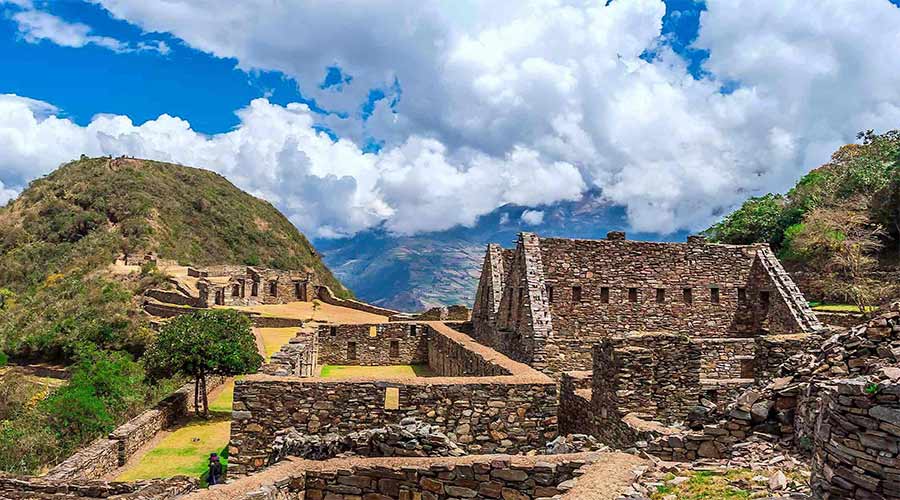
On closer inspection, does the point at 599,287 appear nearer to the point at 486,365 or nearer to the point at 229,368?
the point at 486,365

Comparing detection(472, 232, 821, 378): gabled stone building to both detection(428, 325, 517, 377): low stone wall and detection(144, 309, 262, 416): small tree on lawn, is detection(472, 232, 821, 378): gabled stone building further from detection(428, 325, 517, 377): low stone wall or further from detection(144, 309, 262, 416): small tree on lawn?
detection(144, 309, 262, 416): small tree on lawn

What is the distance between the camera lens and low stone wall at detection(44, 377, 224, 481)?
12.8 metres

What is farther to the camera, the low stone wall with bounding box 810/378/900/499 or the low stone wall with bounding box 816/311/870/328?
the low stone wall with bounding box 816/311/870/328

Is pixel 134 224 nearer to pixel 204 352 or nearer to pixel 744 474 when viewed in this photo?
pixel 204 352

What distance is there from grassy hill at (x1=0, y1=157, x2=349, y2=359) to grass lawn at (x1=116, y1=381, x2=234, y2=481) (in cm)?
3117

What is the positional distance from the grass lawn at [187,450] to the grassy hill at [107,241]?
Answer: 31168 mm

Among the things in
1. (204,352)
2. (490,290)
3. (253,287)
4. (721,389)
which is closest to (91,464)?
(204,352)

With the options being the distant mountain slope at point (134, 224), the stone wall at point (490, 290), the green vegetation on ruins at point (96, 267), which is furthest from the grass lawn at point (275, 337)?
the distant mountain slope at point (134, 224)

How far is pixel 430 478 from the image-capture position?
7078 mm

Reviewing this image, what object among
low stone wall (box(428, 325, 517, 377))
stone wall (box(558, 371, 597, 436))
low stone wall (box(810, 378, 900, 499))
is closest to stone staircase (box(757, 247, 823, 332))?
stone wall (box(558, 371, 597, 436))

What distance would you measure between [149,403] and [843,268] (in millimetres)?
31204

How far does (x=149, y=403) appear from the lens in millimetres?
22625

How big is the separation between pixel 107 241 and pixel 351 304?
4543 centimetres

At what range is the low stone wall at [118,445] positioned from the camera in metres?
12.8
